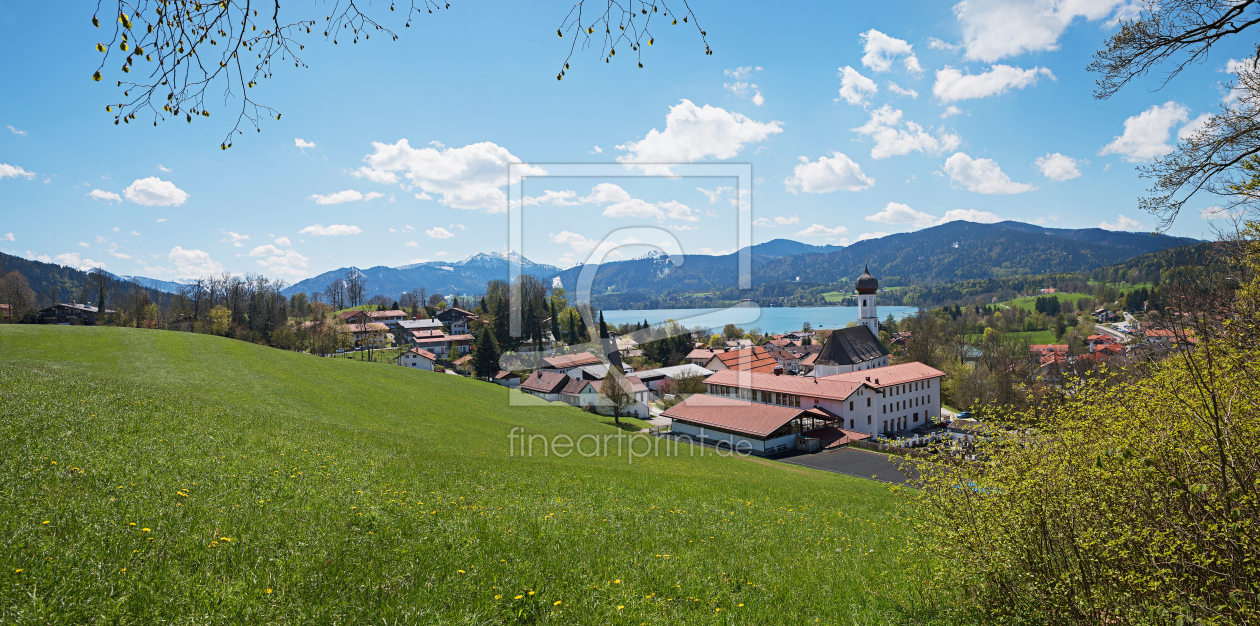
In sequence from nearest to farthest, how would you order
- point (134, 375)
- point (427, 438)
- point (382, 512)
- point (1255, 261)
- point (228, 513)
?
point (228, 513), point (382, 512), point (1255, 261), point (427, 438), point (134, 375)

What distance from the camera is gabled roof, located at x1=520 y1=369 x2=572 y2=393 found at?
170ft

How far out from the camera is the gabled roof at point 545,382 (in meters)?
51.8

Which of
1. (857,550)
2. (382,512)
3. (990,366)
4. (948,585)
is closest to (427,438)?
(382,512)

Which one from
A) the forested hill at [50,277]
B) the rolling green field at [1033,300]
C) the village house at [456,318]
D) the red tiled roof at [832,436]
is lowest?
the red tiled roof at [832,436]

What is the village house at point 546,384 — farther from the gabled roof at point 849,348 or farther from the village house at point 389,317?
the village house at point 389,317

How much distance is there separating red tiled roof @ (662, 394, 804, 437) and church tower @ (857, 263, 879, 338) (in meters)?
36.2

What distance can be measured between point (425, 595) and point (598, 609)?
5.34 ft

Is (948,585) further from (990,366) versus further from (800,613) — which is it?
(990,366)

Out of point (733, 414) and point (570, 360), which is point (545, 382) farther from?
point (733, 414)

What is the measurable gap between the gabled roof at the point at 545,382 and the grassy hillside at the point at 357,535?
3807 cm

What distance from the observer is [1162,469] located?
400 cm

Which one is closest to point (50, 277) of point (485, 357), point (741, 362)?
point (485, 357)

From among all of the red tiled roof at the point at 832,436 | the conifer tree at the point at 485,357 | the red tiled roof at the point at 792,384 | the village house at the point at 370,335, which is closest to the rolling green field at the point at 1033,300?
the red tiled roof at the point at 792,384

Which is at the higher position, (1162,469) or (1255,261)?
(1255,261)
